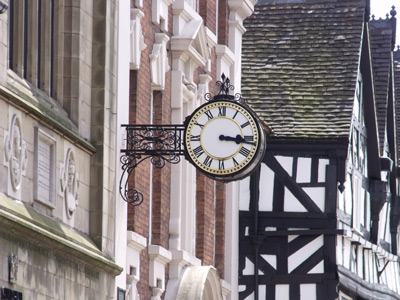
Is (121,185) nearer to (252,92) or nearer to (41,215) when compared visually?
(41,215)

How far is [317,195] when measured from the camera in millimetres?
25438

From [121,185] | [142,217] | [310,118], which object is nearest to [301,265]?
[310,118]

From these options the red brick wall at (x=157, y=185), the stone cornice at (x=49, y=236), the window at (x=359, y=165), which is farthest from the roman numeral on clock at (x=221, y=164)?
the window at (x=359, y=165)

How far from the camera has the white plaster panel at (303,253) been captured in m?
25.1

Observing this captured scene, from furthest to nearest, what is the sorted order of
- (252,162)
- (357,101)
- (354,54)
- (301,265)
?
(357,101), (354,54), (301,265), (252,162)

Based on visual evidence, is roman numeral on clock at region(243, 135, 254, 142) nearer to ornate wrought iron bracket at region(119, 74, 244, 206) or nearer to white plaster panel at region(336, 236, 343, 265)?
ornate wrought iron bracket at region(119, 74, 244, 206)

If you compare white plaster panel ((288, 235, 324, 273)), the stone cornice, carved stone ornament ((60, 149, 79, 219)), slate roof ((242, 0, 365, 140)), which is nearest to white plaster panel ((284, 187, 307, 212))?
white plaster panel ((288, 235, 324, 273))

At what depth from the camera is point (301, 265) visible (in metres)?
25.2

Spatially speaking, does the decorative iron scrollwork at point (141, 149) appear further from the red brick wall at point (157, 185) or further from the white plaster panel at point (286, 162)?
the white plaster panel at point (286, 162)

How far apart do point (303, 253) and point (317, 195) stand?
1.05 meters

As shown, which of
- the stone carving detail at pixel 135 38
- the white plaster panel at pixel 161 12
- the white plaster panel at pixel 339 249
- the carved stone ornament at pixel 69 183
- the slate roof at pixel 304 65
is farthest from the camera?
the slate roof at pixel 304 65

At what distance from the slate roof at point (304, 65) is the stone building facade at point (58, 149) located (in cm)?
988

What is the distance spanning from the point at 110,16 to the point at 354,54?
1117 cm

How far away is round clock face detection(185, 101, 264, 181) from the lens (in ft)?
51.8
